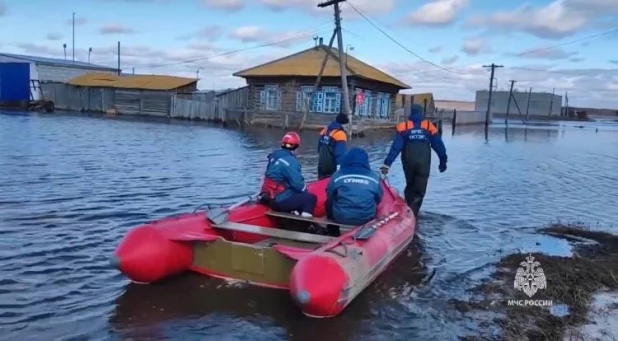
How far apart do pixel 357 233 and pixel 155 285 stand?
221 cm

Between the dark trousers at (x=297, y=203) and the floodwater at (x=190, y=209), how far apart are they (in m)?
1.39

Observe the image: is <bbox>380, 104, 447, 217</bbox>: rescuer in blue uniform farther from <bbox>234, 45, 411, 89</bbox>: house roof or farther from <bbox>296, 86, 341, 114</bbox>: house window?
<bbox>296, 86, 341, 114</bbox>: house window

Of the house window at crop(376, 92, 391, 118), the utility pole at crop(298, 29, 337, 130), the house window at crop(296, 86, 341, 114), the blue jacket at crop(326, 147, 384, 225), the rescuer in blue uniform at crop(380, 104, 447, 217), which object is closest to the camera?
the blue jacket at crop(326, 147, 384, 225)

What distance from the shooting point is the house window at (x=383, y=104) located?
4153 centimetres

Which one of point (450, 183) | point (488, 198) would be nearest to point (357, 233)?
point (488, 198)

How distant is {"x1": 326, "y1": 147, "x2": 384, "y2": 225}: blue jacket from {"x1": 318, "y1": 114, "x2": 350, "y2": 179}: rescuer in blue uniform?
2651 mm

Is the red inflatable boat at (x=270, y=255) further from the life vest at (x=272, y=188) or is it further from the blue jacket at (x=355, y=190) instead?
the life vest at (x=272, y=188)

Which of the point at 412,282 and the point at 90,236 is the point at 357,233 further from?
the point at 90,236

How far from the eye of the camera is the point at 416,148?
10.2 meters

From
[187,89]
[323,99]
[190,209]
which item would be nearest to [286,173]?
[190,209]

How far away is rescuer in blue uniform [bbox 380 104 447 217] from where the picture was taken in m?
10.2

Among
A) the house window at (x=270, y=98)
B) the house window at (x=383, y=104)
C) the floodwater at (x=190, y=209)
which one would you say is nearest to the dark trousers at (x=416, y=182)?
the floodwater at (x=190, y=209)

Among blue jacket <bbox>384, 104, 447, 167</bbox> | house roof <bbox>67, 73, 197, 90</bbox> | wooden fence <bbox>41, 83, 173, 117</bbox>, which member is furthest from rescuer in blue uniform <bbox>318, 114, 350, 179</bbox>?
house roof <bbox>67, 73, 197, 90</bbox>

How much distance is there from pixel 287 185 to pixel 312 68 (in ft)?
98.9
